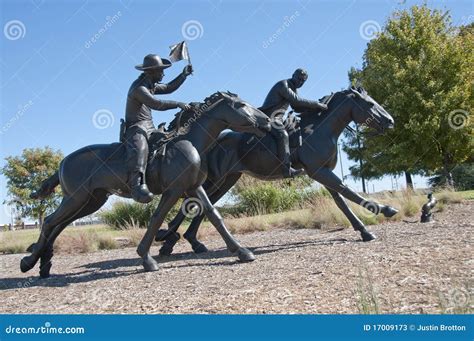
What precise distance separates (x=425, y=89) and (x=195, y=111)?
683 inches

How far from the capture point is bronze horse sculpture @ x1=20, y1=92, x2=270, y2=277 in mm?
5891

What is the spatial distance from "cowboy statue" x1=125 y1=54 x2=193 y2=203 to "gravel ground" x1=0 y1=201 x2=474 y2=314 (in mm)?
1226

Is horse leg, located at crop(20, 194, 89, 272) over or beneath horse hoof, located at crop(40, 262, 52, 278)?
over

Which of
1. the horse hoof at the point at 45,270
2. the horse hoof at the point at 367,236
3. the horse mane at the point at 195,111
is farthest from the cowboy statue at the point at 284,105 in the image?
the horse hoof at the point at 45,270

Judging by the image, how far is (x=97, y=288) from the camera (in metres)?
5.10

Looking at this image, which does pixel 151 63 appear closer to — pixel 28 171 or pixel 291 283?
pixel 291 283

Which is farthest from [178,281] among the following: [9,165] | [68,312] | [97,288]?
[9,165]

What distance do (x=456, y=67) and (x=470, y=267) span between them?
61.8 feet

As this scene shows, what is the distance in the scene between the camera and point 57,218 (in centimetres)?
605

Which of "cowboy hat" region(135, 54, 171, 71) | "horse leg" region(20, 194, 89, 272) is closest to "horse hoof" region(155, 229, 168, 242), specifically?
"horse leg" region(20, 194, 89, 272)

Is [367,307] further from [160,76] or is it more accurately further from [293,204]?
[293,204]

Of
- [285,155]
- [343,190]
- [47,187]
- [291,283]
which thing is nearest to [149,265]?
[47,187]

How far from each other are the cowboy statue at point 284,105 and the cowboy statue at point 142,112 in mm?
1691

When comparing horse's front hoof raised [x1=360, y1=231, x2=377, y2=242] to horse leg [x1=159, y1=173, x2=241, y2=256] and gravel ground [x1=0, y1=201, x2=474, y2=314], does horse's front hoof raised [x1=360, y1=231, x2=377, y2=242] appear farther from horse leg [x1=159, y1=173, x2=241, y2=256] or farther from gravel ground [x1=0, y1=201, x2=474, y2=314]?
horse leg [x1=159, y1=173, x2=241, y2=256]
